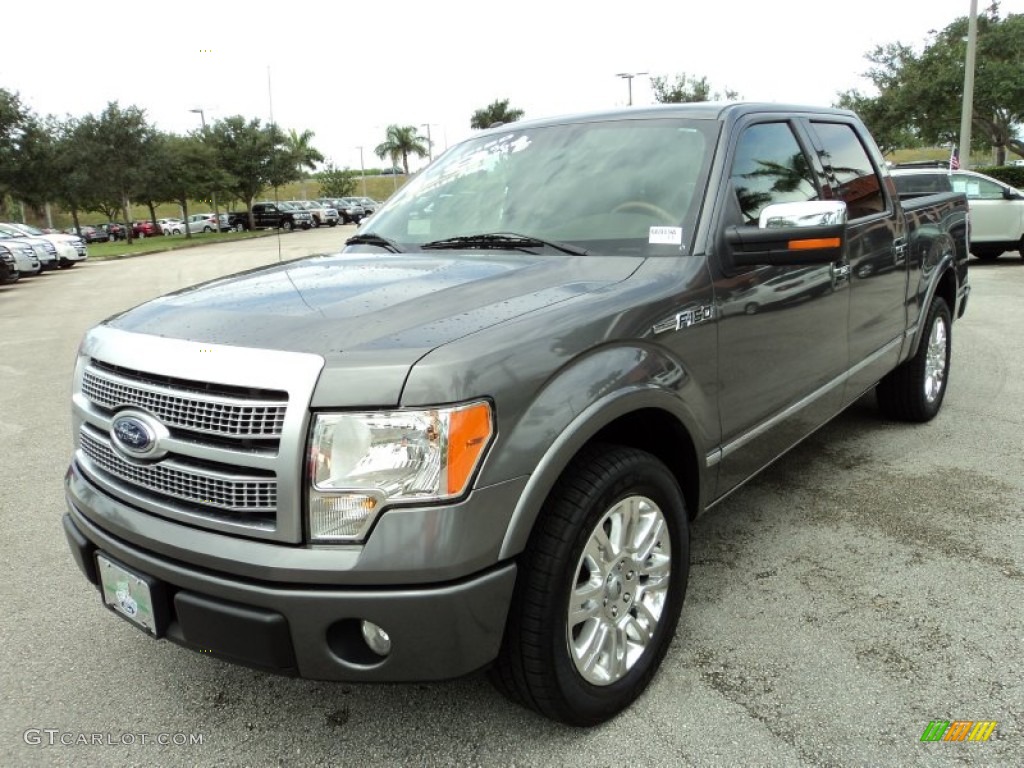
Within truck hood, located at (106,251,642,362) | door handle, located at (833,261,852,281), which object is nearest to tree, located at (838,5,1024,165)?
door handle, located at (833,261,852,281)

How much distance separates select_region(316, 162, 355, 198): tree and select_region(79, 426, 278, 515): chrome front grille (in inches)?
2879

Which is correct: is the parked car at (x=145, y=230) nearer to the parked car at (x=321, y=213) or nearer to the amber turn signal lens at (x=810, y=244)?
the parked car at (x=321, y=213)

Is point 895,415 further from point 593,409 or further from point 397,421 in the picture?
point 397,421

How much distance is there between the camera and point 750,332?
2.90m

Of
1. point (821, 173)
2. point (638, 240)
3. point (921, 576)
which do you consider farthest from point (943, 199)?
point (638, 240)

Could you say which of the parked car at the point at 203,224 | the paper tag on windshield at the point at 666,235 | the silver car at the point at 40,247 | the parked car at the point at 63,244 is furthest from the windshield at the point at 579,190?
the parked car at the point at 203,224

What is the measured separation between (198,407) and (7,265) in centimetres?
1915

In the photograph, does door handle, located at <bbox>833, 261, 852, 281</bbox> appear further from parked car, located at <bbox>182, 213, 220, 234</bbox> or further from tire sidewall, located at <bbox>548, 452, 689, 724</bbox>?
parked car, located at <bbox>182, 213, 220, 234</bbox>

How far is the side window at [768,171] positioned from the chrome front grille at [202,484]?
1975 millimetres

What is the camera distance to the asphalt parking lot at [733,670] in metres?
2.28

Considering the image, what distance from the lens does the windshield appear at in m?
2.83

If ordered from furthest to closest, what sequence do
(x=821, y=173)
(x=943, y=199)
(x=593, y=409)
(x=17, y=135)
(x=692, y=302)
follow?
(x=17, y=135), (x=943, y=199), (x=821, y=173), (x=692, y=302), (x=593, y=409)

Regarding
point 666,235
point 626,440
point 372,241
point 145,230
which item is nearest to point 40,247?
point 372,241

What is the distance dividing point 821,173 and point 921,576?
1.79 meters
